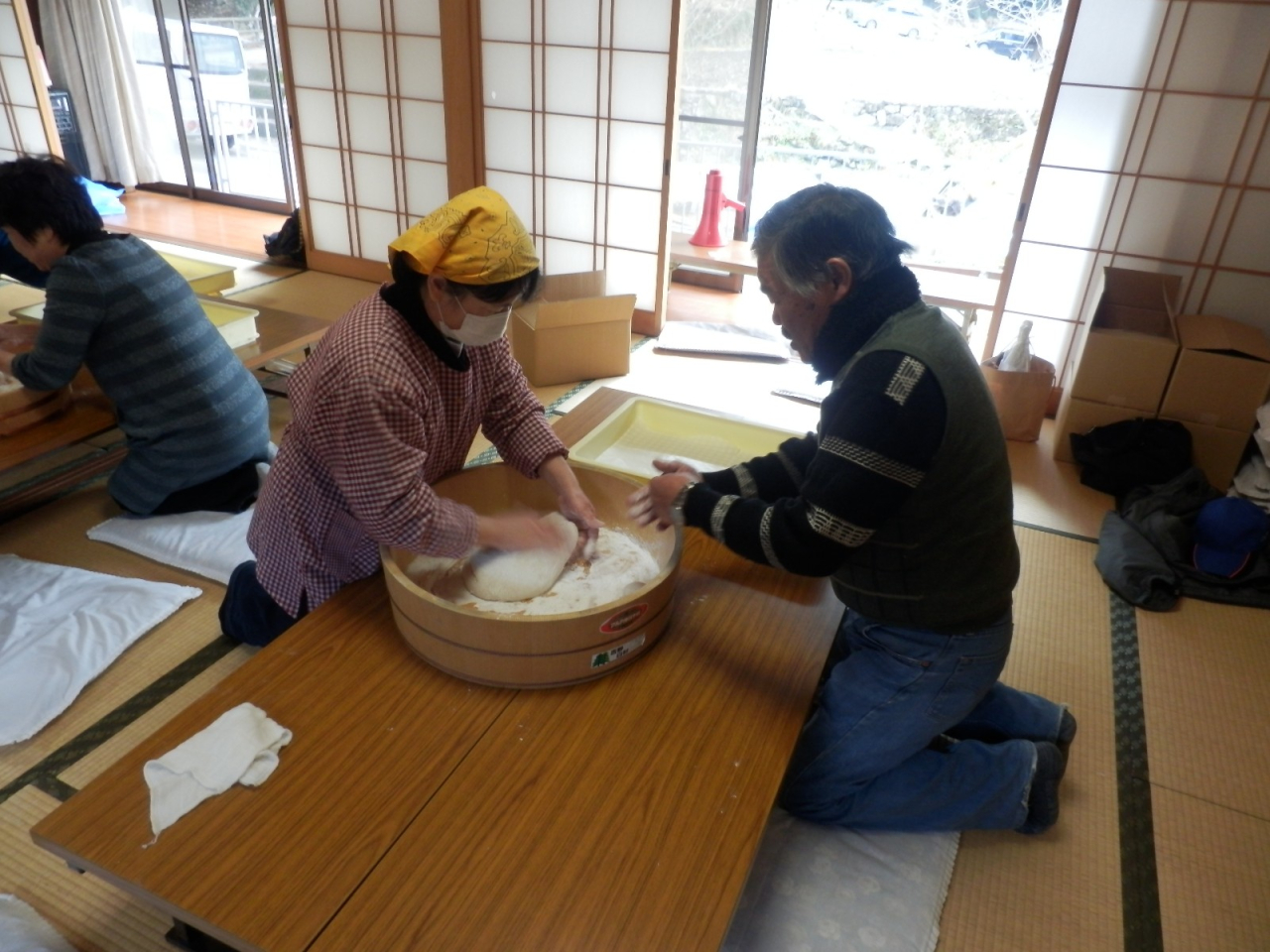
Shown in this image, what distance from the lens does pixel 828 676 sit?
1748 millimetres

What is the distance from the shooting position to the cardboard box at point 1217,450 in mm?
3197

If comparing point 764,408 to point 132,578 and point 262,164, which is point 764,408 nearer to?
point 132,578

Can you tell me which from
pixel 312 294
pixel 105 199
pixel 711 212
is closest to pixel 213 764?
pixel 711 212

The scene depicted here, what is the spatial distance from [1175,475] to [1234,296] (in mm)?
979

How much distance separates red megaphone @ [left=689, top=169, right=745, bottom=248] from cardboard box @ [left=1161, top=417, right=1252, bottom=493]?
2.50m

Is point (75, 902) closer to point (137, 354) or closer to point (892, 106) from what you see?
point (137, 354)

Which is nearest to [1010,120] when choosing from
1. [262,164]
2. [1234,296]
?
[1234,296]

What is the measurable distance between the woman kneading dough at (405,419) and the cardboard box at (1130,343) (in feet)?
8.18

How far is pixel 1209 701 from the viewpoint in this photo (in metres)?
2.22

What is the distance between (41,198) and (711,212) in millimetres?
3292

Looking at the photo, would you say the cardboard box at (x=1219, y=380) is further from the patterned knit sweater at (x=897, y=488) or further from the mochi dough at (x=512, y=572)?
the mochi dough at (x=512, y=572)

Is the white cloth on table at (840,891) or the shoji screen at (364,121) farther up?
the shoji screen at (364,121)

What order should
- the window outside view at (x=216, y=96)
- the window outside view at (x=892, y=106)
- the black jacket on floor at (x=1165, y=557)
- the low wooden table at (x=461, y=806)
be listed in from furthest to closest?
the window outside view at (x=216, y=96), the window outside view at (x=892, y=106), the black jacket on floor at (x=1165, y=557), the low wooden table at (x=461, y=806)

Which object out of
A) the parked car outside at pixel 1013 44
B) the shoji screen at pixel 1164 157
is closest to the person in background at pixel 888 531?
the shoji screen at pixel 1164 157
